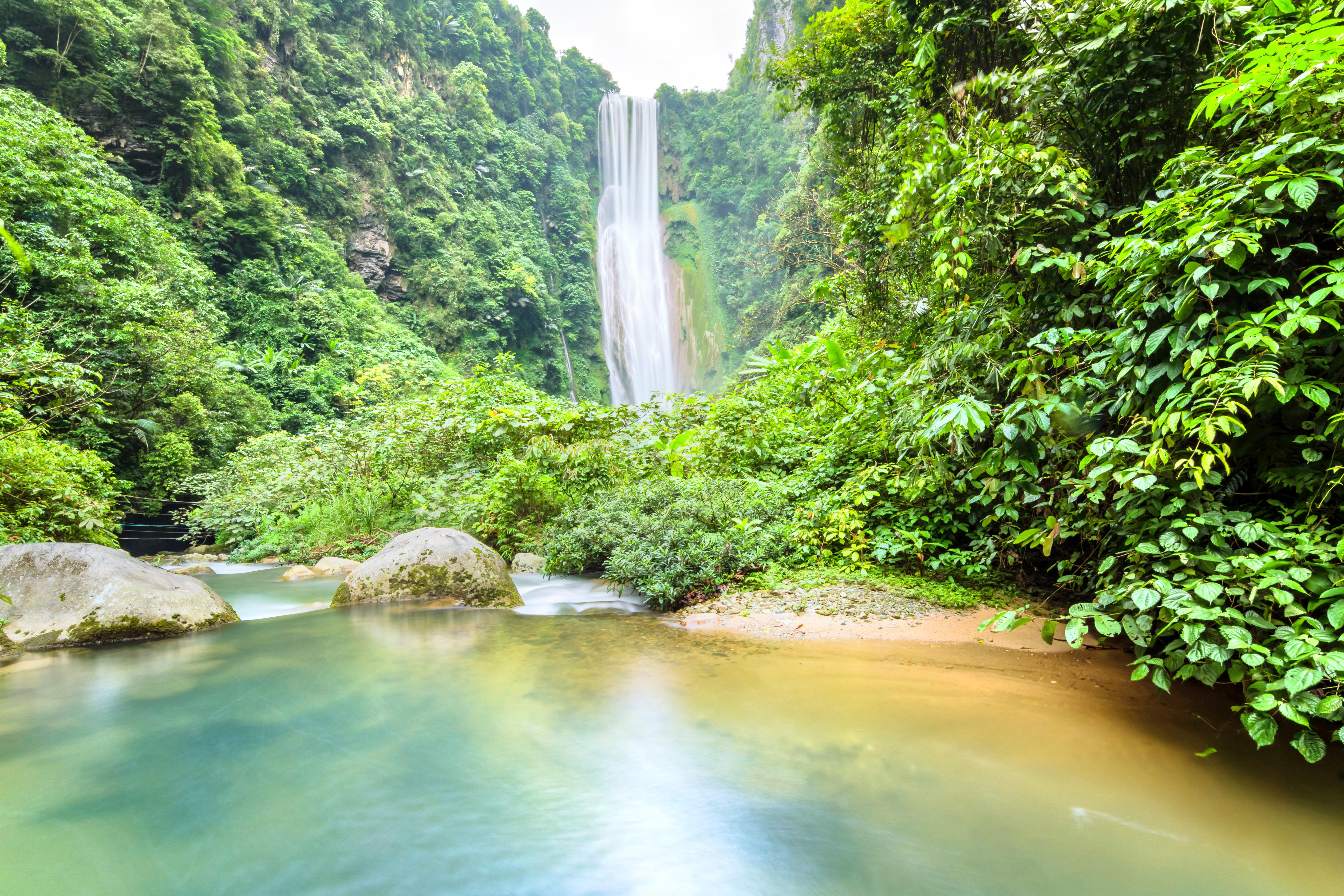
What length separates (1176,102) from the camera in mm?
3461

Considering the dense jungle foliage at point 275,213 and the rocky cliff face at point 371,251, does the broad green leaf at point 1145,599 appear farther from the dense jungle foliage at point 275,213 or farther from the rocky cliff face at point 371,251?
the rocky cliff face at point 371,251

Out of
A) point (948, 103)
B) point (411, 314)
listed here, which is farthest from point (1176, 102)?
point (411, 314)

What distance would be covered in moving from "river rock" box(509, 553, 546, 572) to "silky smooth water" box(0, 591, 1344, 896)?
12.0 feet

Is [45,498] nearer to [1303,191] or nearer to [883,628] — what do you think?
[883,628]

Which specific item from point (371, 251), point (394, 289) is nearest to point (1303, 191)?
point (394, 289)

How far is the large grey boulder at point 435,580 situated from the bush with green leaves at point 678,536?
0.95 meters

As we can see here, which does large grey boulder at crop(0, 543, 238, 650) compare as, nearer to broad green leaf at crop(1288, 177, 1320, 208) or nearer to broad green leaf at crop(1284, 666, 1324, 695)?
broad green leaf at crop(1284, 666, 1324, 695)

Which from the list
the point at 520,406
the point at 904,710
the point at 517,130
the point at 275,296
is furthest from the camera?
the point at 517,130

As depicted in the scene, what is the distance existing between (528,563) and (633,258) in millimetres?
36536

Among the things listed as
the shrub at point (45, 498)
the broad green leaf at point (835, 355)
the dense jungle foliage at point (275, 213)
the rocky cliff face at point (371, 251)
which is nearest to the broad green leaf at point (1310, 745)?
the broad green leaf at point (835, 355)

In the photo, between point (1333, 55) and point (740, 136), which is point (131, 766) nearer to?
point (1333, 55)

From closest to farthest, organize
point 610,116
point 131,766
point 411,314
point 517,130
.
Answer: point 131,766 → point 411,314 → point 517,130 → point 610,116

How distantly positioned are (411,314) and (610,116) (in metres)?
29.9

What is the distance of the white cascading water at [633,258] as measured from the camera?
37.7m
